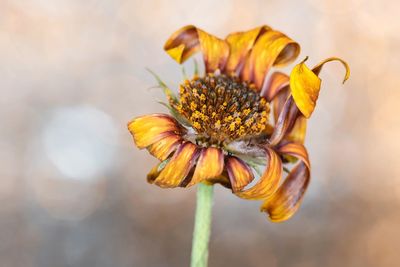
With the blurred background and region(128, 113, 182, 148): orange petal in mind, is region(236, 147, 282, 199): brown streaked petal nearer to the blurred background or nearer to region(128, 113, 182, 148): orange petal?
region(128, 113, 182, 148): orange petal

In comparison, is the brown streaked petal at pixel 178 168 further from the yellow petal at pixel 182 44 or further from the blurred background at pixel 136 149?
the blurred background at pixel 136 149

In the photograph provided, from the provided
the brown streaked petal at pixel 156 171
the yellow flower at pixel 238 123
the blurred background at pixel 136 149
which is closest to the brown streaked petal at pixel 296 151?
the yellow flower at pixel 238 123

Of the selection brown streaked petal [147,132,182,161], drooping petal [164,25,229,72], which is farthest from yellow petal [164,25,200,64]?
brown streaked petal [147,132,182,161]

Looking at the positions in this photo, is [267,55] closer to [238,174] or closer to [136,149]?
[238,174]

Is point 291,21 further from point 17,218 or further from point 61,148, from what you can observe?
point 17,218

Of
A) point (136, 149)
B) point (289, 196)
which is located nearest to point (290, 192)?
point (289, 196)

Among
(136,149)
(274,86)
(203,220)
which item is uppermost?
(136,149)
